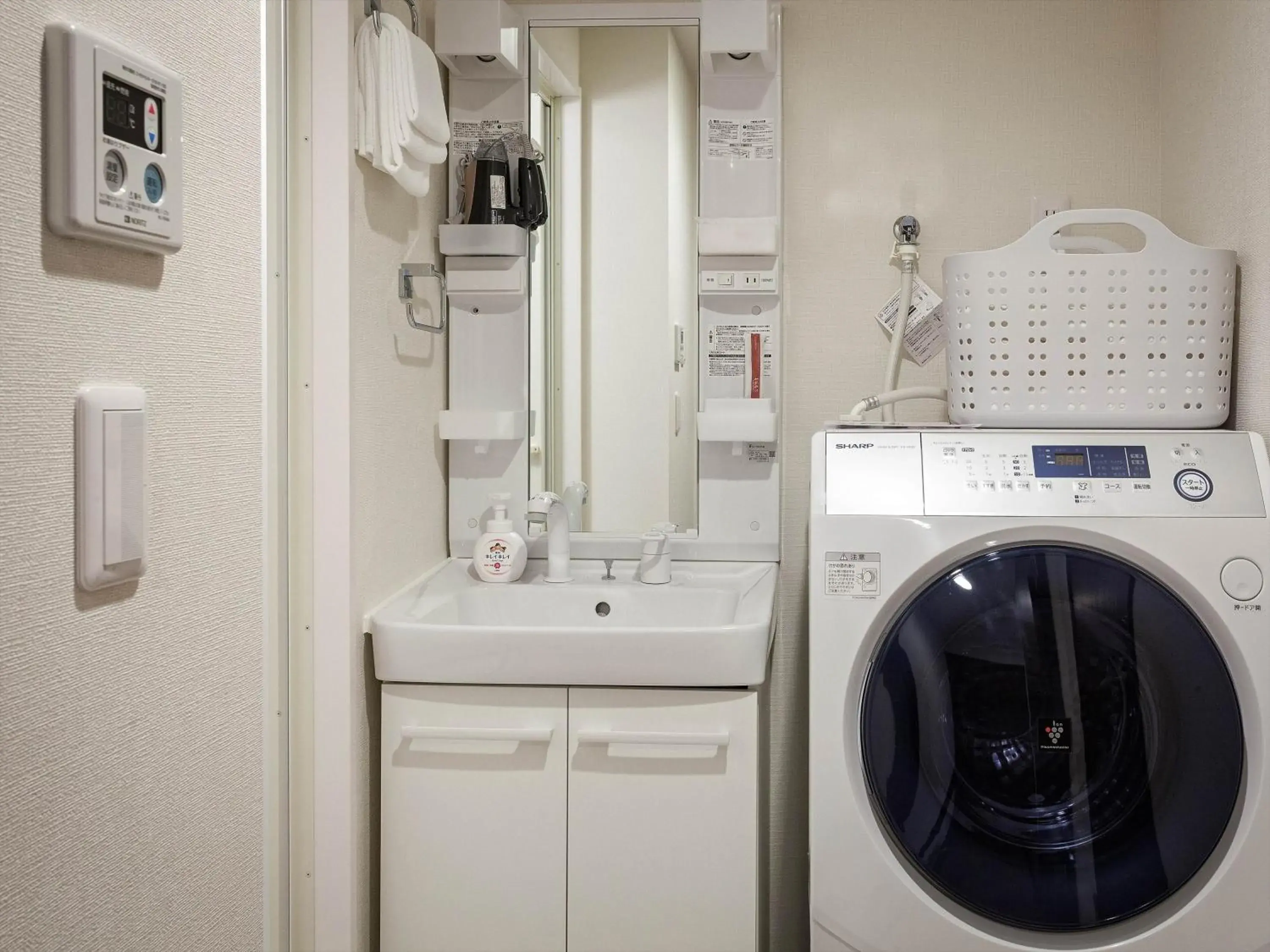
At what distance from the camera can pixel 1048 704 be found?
4.76 feet

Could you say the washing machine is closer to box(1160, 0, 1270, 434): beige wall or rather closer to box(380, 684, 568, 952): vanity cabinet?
box(1160, 0, 1270, 434): beige wall

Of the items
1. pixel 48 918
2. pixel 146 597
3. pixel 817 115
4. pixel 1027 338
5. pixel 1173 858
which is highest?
pixel 817 115

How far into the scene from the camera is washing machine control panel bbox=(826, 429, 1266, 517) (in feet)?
4.83

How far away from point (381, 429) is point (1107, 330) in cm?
119

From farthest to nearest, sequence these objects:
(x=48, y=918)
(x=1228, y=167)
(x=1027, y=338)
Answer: (x=1228, y=167) → (x=1027, y=338) → (x=48, y=918)

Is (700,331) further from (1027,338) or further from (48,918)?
(48,918)

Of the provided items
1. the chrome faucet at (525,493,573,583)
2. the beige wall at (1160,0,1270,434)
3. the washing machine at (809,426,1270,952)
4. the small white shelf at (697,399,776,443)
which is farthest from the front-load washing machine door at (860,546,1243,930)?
the chrome faucet at (525,493,573,583)

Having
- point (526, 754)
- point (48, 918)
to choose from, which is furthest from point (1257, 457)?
point (48, 918)

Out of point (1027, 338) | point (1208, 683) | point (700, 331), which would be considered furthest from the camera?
point (700, 331)

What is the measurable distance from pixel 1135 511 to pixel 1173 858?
1.63ft

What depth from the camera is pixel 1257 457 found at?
1490mm

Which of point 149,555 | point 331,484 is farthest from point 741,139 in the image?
point 149,555

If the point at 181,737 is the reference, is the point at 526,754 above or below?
below

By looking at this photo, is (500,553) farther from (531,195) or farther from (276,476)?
(531,195)
